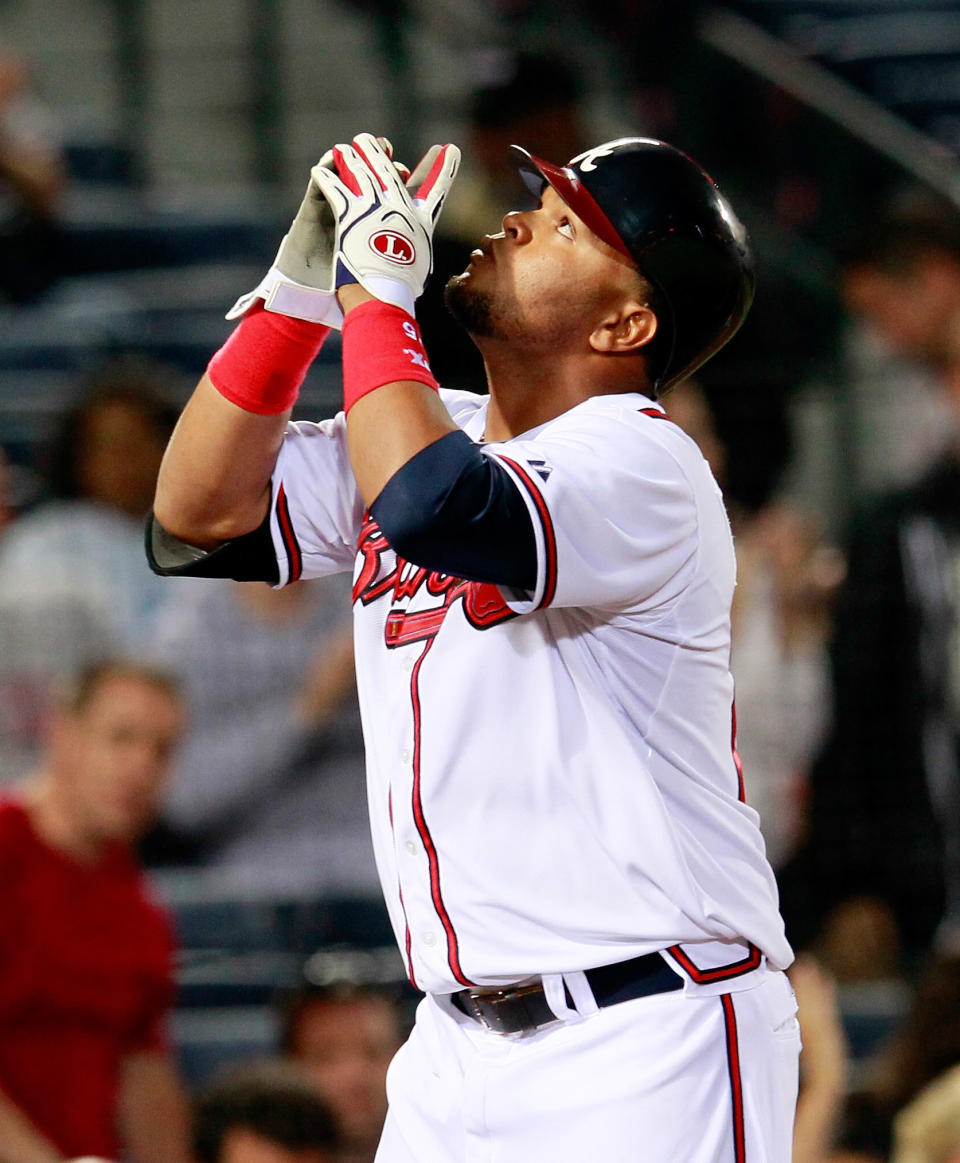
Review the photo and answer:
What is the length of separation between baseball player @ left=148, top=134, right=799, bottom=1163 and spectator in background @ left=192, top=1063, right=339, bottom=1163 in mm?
1097

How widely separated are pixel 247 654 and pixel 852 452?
1.59 meters

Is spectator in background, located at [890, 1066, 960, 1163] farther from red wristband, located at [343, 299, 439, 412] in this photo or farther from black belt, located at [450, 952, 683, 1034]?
red wristband, located at [343, 299, 439, 412]

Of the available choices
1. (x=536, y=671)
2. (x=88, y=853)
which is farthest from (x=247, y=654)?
(x=536, y=671)

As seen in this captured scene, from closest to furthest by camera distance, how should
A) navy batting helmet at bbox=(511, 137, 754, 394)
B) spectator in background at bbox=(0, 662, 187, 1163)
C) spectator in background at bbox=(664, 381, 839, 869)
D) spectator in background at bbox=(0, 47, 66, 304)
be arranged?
navy batting helmet at bbox=(511, 137, 754, 394) < spectator in background at bbox=(0, 662, 187, 1163) < spectator in background at bbox=(664, 381, 839, 869) < spectator in background at bbox=(0, 47, 66, 304)

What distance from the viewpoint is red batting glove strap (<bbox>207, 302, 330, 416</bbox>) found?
212 centimetres

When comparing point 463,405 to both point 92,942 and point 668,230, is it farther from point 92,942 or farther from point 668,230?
point 92,942

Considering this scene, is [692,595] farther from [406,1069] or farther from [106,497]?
[106,497]

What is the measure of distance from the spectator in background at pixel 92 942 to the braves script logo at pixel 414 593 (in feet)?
5.24

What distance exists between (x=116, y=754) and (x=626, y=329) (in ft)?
6.22

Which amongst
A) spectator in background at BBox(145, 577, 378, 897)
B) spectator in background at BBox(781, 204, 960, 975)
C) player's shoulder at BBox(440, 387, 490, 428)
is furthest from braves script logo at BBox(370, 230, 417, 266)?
spectator in background at BBox(781, 204, 960, 975)

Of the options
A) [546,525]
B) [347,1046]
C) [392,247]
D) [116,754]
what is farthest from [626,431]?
[347,1046]

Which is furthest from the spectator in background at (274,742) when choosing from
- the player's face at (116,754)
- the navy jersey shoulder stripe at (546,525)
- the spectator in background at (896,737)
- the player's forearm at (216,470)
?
the navy jersey shoulder stripe at (546,525)

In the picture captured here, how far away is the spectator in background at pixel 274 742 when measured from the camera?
4.14 metres

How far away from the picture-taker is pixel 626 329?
2.09 meters
